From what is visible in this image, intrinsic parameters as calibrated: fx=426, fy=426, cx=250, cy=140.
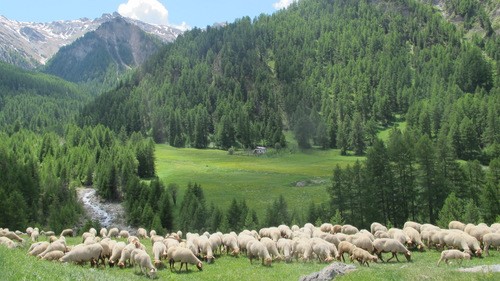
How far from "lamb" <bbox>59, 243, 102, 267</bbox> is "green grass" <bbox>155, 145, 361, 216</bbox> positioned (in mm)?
58193

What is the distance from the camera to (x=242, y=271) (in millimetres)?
28609

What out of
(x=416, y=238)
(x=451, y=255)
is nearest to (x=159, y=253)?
(x=451, y=255)

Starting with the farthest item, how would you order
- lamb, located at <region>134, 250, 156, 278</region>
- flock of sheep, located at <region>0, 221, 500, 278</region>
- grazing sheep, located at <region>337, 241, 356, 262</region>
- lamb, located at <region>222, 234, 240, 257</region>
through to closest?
lamb, located at <region>222, 234, 240, 257</region>, grazing sheep, located at <region>337, 241, 356, 262</region>, flock of sheep, located at <region>0, 221, 500, 278</region>, lamb, located at <region>134, 250, 156, 278</region>

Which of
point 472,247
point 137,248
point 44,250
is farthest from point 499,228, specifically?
point 44,250

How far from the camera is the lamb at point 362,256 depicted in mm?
29750

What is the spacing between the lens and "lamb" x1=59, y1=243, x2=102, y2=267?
1117 inches

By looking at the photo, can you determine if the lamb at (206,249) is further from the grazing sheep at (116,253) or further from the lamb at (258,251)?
the grazing sheep at (116,253)

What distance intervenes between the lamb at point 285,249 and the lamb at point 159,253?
922 cm

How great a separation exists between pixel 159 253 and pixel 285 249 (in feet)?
32.0

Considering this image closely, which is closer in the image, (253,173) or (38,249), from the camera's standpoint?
(38,249)

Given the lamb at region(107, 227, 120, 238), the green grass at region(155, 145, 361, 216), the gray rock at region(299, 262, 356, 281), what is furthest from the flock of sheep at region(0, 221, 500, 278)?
the green grass at region(155, 145, 361, 216)

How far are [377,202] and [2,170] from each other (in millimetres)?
89061

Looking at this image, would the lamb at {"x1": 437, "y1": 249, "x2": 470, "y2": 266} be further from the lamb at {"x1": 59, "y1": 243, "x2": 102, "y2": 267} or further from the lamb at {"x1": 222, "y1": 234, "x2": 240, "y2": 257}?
the lamb at {"x1": 59, "y1": 243, "x2": 102, "y2": 267}

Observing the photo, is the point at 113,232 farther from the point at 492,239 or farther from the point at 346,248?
the point at 492,239
